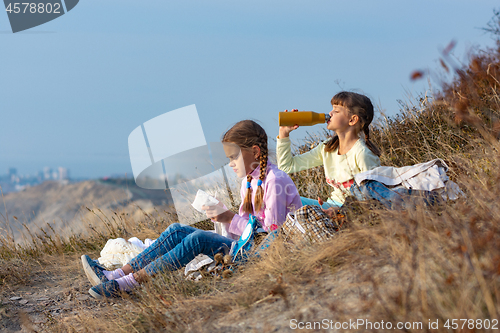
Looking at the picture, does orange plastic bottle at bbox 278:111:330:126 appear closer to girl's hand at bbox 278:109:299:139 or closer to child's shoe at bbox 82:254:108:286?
girl's hand at bbox 278:109:299:139

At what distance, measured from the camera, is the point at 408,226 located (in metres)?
2.44

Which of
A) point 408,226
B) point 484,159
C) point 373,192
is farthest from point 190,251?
point 484,159

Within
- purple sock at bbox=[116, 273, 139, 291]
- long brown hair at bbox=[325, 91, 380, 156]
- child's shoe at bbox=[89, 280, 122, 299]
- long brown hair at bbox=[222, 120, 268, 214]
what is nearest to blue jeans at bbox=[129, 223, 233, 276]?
purple sock at bbox=[116, 273, 139, 291]

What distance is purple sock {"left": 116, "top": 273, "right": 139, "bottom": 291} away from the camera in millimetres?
3691

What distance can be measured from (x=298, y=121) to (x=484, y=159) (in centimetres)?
206

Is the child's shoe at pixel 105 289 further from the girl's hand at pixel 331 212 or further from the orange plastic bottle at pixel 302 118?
the orange plastic bottle at pixel 302 118

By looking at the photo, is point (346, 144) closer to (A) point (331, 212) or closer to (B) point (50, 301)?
(A) point (331, 212)

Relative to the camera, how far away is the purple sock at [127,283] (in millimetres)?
3691

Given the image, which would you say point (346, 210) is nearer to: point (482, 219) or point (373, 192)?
point (373, 192)

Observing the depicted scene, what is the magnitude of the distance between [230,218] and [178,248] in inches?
22.1

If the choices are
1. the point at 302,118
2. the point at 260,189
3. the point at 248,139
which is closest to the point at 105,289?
the point at 260,189

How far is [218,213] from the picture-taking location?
150 inches

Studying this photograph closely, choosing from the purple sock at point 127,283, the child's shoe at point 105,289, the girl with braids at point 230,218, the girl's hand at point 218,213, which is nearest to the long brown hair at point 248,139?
the girl with braids at point 230,218

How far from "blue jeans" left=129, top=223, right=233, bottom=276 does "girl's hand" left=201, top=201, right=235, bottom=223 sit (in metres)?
0.16
